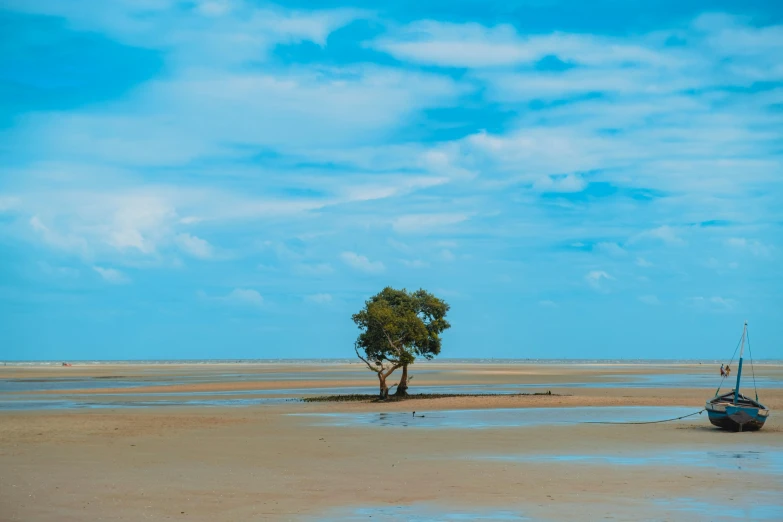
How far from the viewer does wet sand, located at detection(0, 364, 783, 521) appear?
61.2ft

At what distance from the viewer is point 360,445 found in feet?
101

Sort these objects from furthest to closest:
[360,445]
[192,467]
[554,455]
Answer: [360,445], [554,455], [192,467]

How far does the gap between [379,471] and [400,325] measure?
31.2 metres

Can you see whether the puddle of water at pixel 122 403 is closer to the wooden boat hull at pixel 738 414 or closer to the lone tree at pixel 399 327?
the lone tree at pixel 399 327

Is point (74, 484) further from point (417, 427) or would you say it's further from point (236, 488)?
point (417, 427)

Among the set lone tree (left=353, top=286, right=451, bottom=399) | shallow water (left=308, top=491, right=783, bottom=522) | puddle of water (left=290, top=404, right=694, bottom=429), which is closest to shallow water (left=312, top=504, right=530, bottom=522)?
shallow water (left=308, top=491, right=783, bottom=522)

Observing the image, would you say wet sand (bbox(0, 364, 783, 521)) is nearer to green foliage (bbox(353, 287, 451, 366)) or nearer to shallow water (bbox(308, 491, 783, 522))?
shallow water (bbox(308, 491, 783, 522))

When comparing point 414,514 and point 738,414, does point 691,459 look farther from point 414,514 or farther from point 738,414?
point 414,514

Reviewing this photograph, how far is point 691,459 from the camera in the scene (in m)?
26.5

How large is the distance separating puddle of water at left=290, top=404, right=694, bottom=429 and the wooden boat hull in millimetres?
5869

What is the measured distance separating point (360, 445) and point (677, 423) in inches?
633

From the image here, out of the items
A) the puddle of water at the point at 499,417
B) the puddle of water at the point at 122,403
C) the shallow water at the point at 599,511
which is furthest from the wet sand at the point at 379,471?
the puddle of water at the point at 122,403

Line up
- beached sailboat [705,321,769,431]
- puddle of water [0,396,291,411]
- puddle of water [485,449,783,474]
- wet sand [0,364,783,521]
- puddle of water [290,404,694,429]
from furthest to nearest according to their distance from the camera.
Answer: puddle of water [0,396,291,411]
puddle of water [290,404,694,429]
beached sailboat [705,321,769,431]
puddle of water [485,449,783,474]
wet sand [0,364,783,521]

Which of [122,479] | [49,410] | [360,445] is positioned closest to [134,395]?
[49,410]
